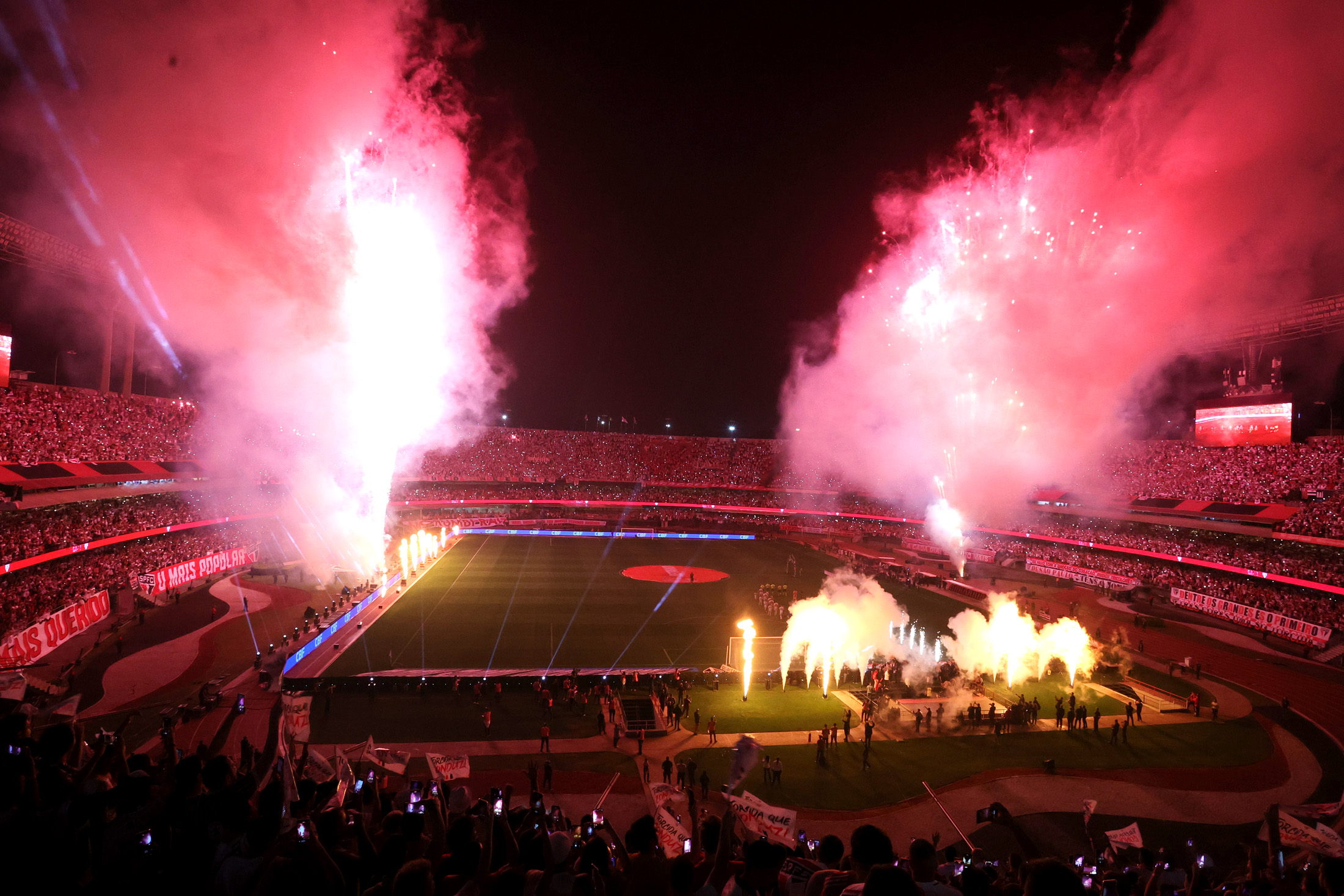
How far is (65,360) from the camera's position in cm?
3856

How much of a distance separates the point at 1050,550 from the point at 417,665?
41.3 meters

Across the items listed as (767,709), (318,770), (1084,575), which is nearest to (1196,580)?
(1084,575)

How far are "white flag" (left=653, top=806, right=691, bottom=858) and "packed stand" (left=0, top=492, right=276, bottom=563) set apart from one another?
28094 mm

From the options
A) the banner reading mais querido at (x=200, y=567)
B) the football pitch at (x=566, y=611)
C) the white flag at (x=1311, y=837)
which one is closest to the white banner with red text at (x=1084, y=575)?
the football pitch at (x=566, y=611)

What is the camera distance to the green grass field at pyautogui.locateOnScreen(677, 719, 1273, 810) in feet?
51.7

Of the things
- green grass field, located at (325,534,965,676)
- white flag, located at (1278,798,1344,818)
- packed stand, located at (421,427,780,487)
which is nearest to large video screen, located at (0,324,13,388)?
green grass field, located at (325,534,965,676)

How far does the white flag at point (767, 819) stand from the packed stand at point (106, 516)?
2865 centimetres

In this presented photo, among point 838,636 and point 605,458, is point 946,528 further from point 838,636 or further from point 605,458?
point 605,458

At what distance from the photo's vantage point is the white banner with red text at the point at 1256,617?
28016mm

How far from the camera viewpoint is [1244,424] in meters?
40.4

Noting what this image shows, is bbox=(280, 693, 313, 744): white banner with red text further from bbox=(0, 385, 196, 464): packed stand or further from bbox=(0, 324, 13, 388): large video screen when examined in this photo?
bbox=(0, 324, 13, 388): large video screen

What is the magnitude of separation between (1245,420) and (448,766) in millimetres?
48679

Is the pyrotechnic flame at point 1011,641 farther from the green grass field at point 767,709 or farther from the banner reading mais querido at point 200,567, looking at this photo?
the banner reading mais querido at point 200,567

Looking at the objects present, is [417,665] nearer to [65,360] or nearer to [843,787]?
[843,787]
